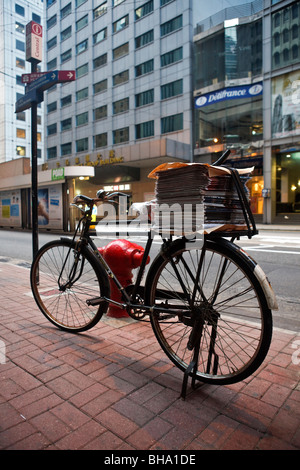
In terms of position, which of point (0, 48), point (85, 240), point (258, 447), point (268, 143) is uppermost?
point (0, 48)

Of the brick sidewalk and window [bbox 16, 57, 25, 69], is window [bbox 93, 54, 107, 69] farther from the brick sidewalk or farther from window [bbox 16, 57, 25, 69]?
Answer: the brick sidewalk

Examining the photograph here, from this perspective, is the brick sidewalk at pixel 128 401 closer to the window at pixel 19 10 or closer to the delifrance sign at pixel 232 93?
the delifrance sign at pixel 232 93

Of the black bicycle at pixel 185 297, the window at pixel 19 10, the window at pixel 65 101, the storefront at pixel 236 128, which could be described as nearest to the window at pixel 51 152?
the window at pixel 65 101

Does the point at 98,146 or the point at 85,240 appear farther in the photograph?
the point at 98,146

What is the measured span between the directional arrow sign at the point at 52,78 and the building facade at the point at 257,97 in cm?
1937

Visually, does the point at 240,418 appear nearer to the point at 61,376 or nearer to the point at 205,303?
the point at 205,303

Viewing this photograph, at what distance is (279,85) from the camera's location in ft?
79.5

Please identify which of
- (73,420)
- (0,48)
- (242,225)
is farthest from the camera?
(0,48)

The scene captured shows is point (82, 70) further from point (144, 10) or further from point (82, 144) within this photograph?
point (144, 10)

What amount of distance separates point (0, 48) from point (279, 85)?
167ft

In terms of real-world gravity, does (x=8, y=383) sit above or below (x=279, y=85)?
below

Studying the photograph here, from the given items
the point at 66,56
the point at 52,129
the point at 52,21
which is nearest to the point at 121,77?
the point at 66,56

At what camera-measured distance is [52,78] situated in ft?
16.1

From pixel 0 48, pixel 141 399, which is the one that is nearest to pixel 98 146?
pixel 0 48
